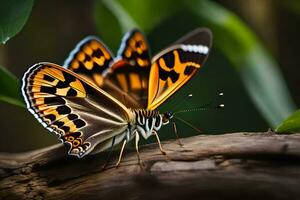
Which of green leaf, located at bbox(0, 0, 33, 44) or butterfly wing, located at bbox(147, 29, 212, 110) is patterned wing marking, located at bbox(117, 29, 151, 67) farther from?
green leaf, located at bbox(0, 0, 33, 44)

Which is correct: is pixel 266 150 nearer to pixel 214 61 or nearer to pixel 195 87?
pixel 195 87

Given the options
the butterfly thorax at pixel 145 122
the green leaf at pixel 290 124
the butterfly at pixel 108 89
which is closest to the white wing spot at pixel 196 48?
the butterfly at pixel 108 89

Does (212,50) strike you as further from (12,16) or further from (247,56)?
(12,16)

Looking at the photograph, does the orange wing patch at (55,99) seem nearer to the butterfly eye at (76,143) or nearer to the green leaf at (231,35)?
the butterfly eye at (76,143)

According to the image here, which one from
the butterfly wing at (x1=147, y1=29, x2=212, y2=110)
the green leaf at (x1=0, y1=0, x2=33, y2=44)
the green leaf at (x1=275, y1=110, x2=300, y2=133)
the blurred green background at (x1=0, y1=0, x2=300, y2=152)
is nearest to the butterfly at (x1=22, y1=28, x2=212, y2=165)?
the butterfly wing at (x1=147, y1=29, x2=212, y2=110)

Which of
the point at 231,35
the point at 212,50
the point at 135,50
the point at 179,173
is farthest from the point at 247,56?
the point at 179,173
